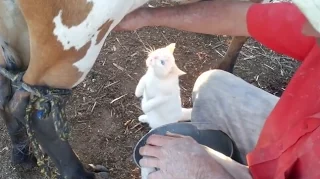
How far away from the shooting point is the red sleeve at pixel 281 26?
170cm

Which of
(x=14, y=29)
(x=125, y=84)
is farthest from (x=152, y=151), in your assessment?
(x=125, y=84)

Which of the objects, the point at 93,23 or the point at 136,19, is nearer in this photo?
the point at 93,23

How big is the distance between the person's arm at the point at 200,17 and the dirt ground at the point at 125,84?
653 millimetres

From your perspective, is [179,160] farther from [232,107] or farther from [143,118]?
[143,118]

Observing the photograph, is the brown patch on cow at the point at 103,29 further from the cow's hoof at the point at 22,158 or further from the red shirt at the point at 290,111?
the cow's hoof at the point at 22,158

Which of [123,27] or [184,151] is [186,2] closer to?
[123,27]

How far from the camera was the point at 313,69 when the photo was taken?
1.60 m

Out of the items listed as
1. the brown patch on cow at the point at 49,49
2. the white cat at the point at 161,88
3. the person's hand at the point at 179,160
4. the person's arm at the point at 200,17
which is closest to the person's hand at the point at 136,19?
the person's arm at the point at 200,17

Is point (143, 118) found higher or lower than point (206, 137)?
lower

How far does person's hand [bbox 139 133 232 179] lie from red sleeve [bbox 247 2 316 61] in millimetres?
533

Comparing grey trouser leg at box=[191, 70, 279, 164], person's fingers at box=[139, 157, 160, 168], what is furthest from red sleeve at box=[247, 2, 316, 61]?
person's fingers at box=[139, 157, 160, 168]

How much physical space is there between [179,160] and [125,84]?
174 centimetres

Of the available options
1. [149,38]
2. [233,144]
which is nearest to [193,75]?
[149,38]

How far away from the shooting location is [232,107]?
1925 mm
